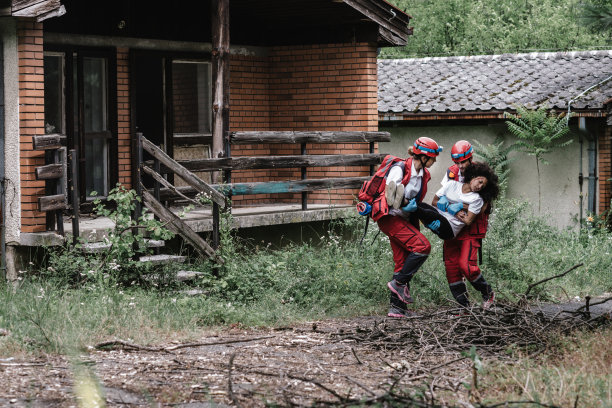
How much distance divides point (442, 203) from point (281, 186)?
3.77 meters

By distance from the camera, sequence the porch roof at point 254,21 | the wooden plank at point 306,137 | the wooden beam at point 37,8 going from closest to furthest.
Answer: the wooden beam at point 37,8
the wooden plank at point 306,137
the porch roof at point 254,21

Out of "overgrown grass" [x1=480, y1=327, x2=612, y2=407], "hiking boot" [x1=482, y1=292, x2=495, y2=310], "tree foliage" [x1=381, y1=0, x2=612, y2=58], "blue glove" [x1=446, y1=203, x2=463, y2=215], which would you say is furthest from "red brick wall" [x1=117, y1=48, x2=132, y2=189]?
"tree foliage" [x1=381, y1=0, x2=612, y2=58]

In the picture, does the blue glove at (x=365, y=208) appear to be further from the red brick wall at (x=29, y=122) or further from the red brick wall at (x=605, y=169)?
the red brick wall at (x=605, y=169)

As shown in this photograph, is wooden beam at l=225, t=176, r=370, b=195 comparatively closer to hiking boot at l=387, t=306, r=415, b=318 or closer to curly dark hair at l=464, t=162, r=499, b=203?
hiking boot at l=387, t=306, r=415, b=318

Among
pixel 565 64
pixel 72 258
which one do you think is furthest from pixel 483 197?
pixel 565 64

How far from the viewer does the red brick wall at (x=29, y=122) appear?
1075 centimetres

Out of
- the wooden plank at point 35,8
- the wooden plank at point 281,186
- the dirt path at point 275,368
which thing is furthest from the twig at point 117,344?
the wooden plank at point 35,8

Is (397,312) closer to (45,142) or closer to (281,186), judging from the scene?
(281,186)

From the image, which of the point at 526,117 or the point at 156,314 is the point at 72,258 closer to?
the point at 156,314

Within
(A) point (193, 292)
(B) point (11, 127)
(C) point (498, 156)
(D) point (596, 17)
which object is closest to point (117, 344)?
(A) point (193, 292)

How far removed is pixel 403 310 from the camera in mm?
9945

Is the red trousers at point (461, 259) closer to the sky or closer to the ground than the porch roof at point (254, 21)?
closer to the ground

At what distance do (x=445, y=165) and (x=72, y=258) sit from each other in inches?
508

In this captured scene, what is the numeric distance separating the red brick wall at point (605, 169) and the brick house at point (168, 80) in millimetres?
6436
